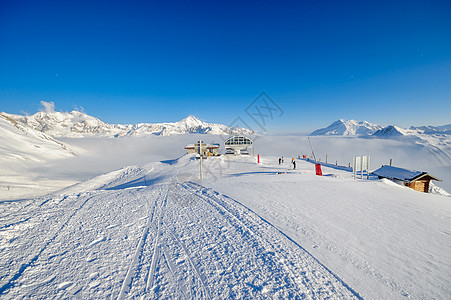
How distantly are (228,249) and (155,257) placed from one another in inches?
75.3

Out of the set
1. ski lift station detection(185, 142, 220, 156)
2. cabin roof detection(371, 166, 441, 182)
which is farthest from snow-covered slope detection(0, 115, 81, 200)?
cabin roof detection(371, 166, 441, 182)

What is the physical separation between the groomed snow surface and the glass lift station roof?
1358 inches

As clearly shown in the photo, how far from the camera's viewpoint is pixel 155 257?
4.32 meters

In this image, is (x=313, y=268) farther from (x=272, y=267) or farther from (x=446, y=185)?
(x=446, y=185)

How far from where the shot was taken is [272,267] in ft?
12.8

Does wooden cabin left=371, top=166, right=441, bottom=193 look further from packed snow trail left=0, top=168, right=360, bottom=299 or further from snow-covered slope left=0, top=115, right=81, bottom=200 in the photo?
snow-covered slope left=0, top=115, right=81, bottom=200

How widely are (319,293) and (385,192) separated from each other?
1025 centimetres

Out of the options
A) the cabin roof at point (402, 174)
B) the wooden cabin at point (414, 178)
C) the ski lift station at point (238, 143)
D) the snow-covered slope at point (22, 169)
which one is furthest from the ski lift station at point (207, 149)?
the wooden cabin at point (414, 178)

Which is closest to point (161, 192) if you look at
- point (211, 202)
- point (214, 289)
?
point (211, 202)

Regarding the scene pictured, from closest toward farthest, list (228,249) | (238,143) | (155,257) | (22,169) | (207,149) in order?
(155,257), (228,249), (22,169), (207,149), (238,143)

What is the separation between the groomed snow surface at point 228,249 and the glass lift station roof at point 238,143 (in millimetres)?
34487

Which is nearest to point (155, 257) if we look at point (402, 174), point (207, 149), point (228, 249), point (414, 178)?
point (228, 249)

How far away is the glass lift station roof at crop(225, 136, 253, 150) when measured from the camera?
42344mm

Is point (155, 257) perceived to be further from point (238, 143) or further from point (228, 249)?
point (238, 143)
